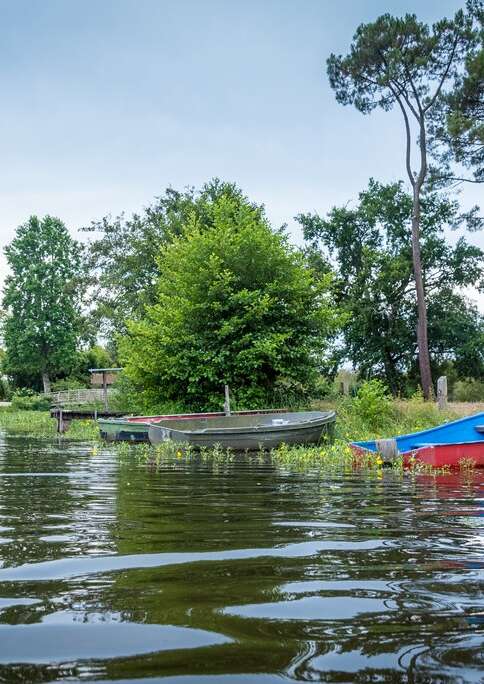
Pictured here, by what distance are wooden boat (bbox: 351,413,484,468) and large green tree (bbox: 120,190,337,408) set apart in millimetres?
12226

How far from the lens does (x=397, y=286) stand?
4109 cm

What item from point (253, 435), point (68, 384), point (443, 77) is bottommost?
point (253, 435)

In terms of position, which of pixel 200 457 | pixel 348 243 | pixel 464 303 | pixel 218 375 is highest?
pixel 348 243

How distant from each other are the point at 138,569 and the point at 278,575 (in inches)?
29.3

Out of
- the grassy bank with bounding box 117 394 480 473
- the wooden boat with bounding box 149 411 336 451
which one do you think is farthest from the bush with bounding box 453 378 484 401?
the wooden boat with bounding box 149 411 336 451

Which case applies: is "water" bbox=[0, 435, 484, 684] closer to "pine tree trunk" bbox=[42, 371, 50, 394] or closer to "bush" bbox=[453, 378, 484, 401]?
"bush" bbox=[453, 378, 484, 401]

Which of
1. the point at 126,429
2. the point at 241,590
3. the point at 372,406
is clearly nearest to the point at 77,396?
the point at 126,429

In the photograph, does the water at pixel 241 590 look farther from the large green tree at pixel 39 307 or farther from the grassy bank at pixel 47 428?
the large green tree at pixel 39 307

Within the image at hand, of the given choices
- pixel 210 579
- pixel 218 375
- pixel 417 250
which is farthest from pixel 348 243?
pixel 210 579

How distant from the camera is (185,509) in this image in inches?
249

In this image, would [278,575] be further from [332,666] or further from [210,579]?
[332,666]

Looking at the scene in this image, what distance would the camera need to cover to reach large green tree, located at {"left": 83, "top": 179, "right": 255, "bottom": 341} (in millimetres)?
40312

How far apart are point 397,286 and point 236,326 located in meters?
18.0

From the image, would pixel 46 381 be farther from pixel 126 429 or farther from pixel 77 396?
pixel 126 429
